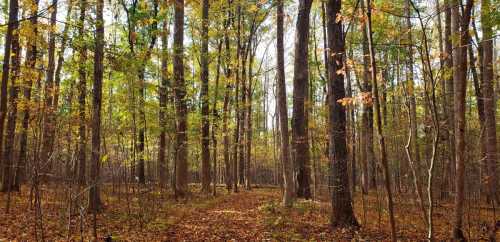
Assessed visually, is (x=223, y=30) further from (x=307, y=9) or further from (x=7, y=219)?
(x=7, y=219)

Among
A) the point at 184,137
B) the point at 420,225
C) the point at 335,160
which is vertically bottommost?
the point at 420,225

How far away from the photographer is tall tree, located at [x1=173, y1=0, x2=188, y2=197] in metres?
13.2

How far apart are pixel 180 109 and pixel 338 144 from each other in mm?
7536

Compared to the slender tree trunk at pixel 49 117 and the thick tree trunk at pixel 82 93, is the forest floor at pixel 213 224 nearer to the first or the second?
the thick tree trunk at pixel 82 93

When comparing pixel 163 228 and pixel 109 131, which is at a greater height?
pixel 109 131

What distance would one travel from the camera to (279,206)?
10.9 meters

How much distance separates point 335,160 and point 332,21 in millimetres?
3037

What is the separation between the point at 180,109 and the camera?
13430mm

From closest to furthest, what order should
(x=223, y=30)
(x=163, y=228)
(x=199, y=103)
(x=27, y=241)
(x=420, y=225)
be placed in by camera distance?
(x=27, y=241) → (x=163, y=228) → (x=420, y=225) → (x=199, y=103) → (x=223, y=30)

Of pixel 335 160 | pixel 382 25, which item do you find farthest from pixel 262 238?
pixel 382 25

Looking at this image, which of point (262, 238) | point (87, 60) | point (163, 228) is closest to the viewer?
point (262, 238)

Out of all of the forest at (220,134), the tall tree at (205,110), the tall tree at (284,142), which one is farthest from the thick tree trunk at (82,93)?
the tall tree at (284,142)

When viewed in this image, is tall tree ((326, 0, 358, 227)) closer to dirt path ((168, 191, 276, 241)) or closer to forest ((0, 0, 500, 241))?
forest ((0, 0, 500, 241))

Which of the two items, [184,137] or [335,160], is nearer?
[335,160]
